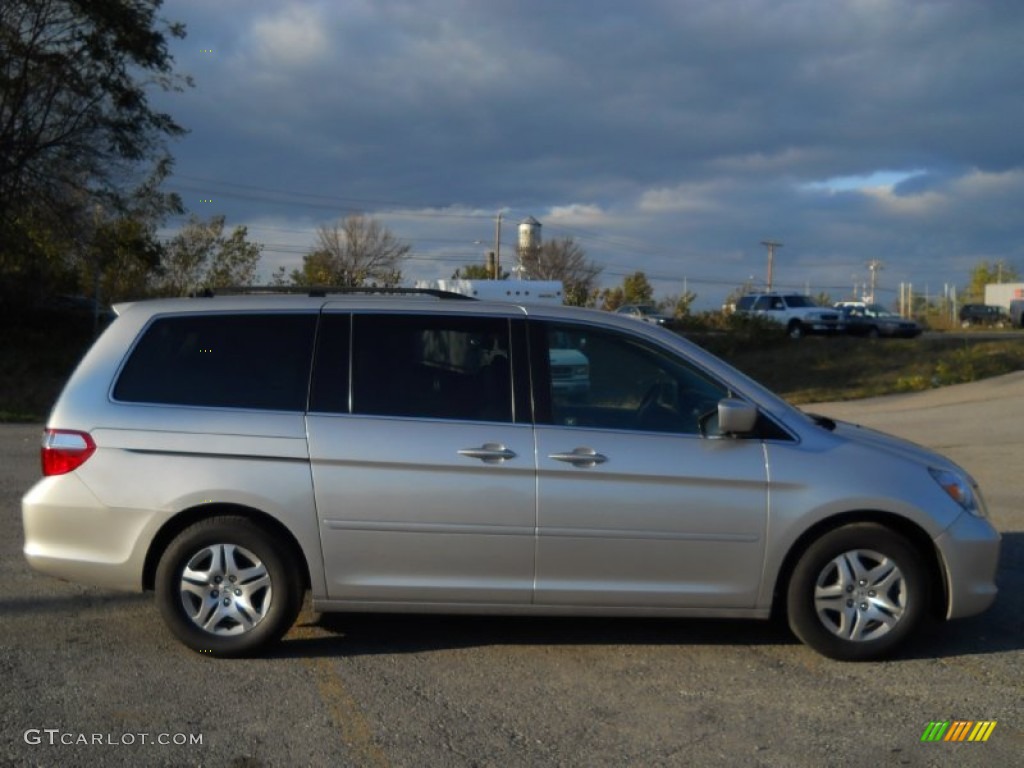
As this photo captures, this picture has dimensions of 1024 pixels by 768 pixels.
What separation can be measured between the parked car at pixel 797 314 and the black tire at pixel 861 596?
34.1 meters

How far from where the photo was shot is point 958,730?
189 inches

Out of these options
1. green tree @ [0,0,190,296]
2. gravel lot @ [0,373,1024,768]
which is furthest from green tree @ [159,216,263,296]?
gravel lot @ [0,373,1024,768]

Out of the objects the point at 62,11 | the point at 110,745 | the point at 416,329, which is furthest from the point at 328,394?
the point at 62,11

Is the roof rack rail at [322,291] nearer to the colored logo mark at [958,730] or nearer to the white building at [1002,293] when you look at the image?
the colored logo mark at [958,730]

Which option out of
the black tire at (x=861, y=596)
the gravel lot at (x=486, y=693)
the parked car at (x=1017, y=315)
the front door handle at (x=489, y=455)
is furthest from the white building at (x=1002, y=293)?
the front door handle at (x=489, y=455)

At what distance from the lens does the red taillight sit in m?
5.63

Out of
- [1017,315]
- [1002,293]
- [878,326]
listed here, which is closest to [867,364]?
[878,326]

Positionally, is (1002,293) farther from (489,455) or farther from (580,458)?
(489,455)

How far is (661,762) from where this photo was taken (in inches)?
174

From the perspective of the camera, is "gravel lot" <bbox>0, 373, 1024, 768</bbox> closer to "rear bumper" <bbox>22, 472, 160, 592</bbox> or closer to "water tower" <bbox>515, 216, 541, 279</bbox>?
"rear bumper" <bbox>22, 472, 160, 592</bbox>

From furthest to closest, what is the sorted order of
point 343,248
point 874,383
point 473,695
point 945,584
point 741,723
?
point 343,248 < point 874,383 < point 945,584 < point 473,695 < point 741,723

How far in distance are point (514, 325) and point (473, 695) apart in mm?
1950

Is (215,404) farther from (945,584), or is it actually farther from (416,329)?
(945,584)

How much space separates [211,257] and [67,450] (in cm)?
3626
